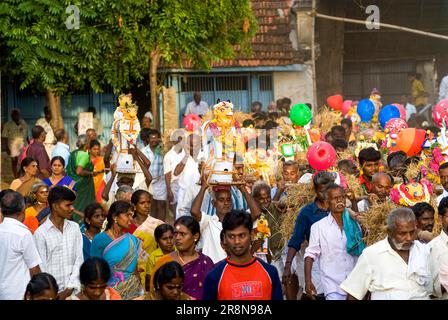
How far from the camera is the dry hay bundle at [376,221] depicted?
10461 mm

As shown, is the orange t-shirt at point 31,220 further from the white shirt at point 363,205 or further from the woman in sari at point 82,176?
the woman in sari at point 82,176

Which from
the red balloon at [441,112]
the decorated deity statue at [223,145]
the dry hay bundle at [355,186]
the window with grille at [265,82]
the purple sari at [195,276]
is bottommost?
the purple sari at [195,276]

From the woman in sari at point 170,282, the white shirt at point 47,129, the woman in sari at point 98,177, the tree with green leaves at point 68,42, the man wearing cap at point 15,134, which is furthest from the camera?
the man wearing cap at point 15,134

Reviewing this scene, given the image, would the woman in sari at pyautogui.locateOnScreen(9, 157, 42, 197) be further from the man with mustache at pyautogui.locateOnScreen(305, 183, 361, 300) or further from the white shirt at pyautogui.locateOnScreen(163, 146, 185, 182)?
the man with mustache at pyautogui.locateOnScreen(305, 183, 361, 300)

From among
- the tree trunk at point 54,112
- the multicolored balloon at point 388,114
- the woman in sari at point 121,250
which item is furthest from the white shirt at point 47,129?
the woman in sari at point 121,250

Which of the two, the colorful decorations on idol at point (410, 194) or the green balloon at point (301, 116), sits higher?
the green balloon at point (301, 116)

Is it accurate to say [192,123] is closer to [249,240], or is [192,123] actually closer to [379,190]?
[379,190]

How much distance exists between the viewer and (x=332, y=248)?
33.7ft

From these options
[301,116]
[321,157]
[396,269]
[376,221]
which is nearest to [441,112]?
[321,157]

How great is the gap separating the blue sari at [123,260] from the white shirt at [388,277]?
2.39m

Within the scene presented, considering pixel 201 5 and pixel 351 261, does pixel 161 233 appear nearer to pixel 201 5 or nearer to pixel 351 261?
pixel 351 261

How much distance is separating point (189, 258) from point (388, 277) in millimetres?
1730

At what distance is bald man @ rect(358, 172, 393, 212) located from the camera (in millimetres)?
11531

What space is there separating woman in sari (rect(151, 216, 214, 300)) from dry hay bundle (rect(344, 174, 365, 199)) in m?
2.84
